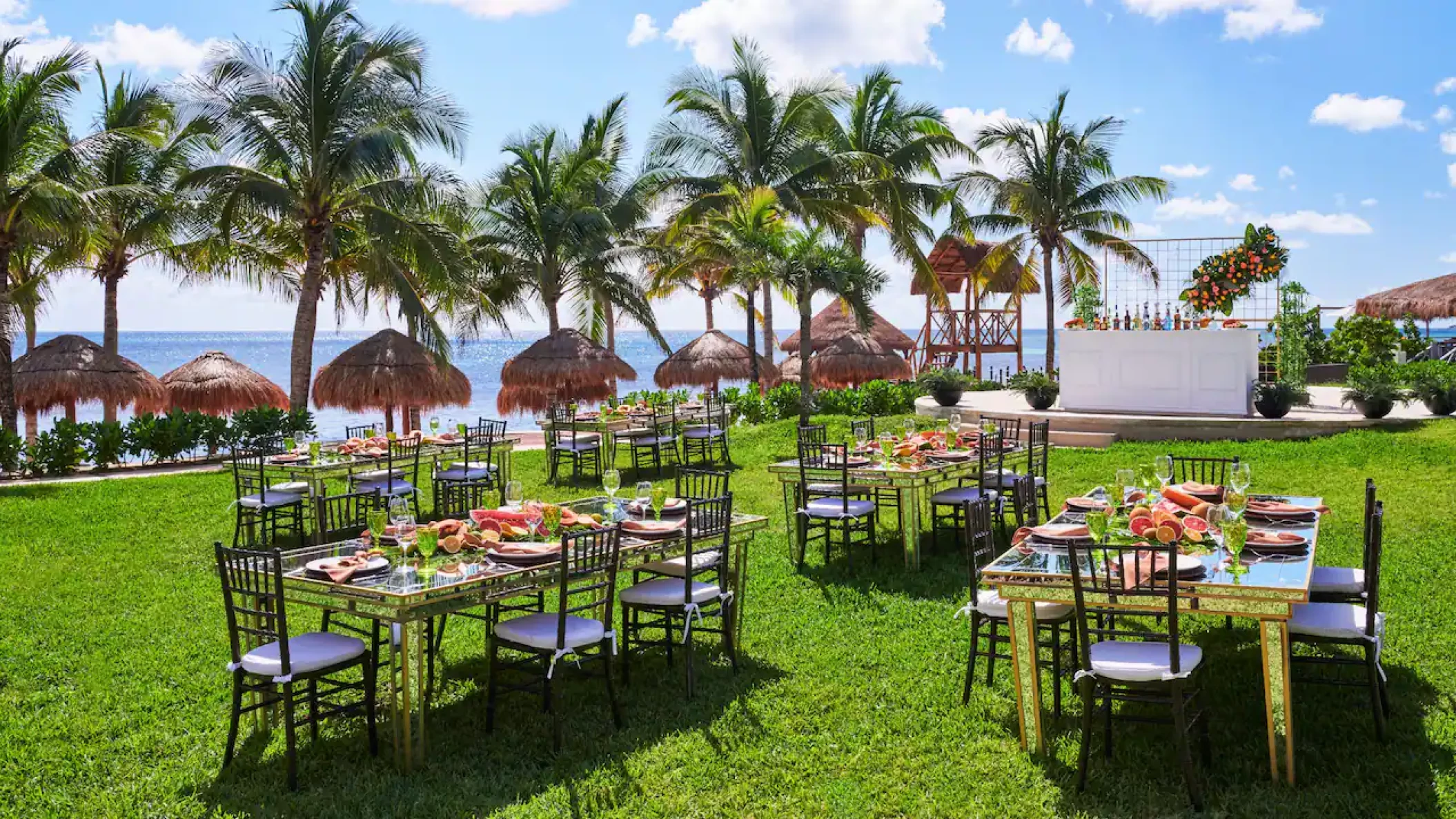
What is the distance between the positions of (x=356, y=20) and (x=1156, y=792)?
17.4 meters

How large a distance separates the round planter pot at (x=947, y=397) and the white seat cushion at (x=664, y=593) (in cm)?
1324

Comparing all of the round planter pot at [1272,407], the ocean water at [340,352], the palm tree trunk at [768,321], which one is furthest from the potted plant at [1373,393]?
the ocean water at [340,352]

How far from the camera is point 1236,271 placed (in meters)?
15.2

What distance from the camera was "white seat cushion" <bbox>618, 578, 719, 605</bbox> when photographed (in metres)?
6.09

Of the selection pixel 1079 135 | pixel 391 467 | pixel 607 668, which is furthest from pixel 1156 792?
pixel 1079 135

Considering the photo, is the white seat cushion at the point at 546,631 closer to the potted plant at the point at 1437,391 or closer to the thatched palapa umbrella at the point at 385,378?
the potted plant at the point at 1437,391

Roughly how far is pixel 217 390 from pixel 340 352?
9092 cm

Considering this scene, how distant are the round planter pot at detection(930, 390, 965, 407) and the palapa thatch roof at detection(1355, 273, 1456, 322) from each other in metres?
15.2

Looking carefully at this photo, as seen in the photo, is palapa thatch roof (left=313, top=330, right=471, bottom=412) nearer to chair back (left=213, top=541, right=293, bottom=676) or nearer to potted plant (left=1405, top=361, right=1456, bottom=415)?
chair back (left=213, top=541, right=293, bottom=676)

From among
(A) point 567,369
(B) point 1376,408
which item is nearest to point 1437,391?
(B) point 1376,408

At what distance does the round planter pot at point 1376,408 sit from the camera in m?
14.6

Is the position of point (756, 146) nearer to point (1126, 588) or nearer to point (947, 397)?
point (947, 397)

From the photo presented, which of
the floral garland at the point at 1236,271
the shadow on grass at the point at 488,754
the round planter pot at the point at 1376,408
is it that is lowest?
the shadow on grass at the point at 488,754

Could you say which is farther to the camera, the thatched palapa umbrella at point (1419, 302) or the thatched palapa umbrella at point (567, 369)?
the thatched palapa umbrella at point (1419, 302)
